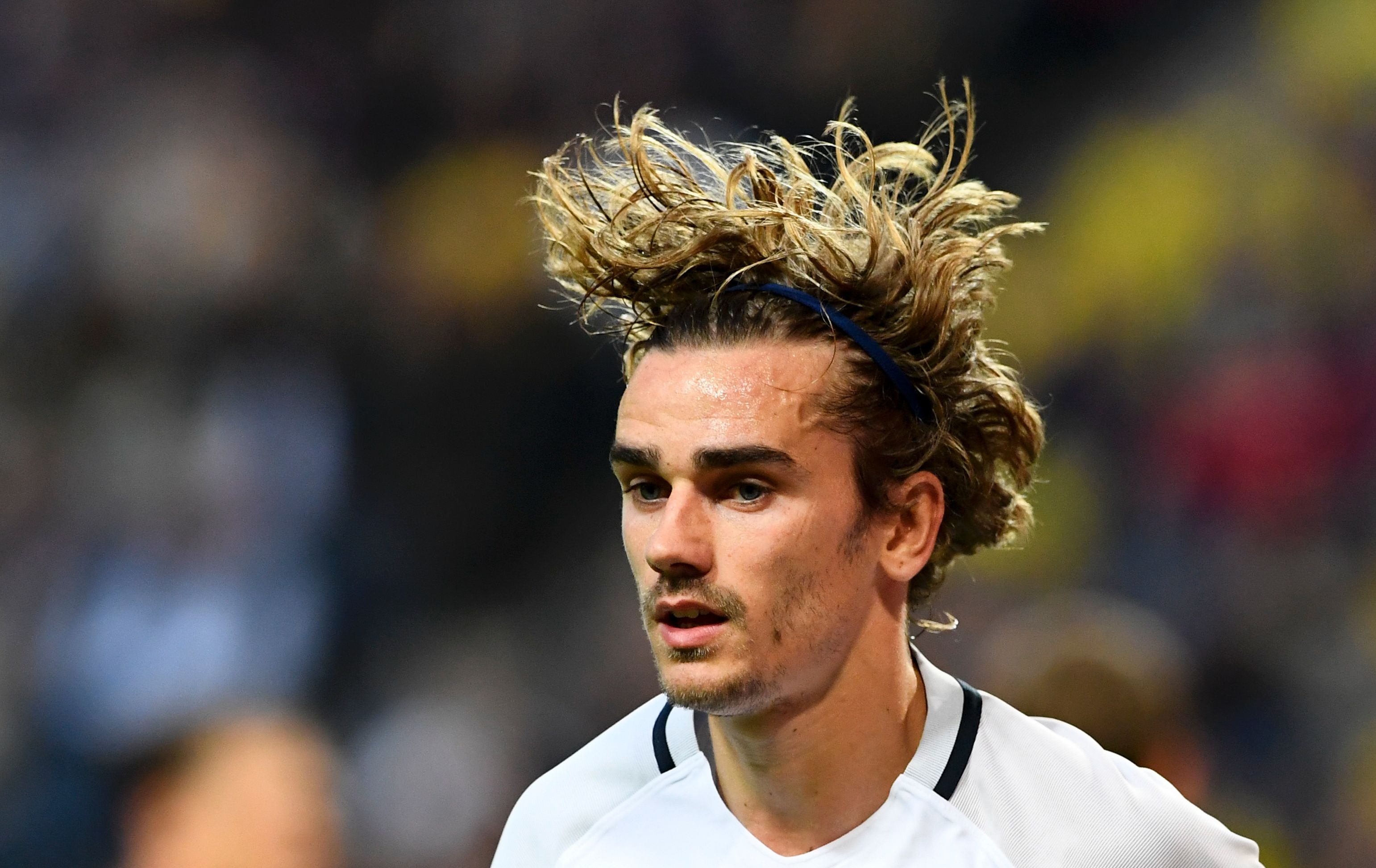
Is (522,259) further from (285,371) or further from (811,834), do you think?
(811,834)

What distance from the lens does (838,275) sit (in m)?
2.10

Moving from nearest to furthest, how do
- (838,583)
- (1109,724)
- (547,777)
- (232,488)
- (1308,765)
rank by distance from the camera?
(838,583)
(547,777)
(1109,724)
(1308,765)
(232,488)

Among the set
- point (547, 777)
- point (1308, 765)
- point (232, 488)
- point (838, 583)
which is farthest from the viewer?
point (232, 488)

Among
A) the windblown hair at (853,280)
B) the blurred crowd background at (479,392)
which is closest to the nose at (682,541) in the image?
the windblown hair at (853,280)

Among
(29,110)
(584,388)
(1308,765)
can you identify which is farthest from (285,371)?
(1308,765)

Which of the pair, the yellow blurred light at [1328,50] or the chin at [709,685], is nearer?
the chin at [709,685]

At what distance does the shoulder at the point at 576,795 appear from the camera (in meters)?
2.27

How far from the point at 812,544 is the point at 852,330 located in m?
0.34

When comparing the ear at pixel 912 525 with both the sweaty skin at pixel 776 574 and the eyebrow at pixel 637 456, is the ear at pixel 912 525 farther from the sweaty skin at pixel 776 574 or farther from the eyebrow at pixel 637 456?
the eyebrow at pixel 637 456

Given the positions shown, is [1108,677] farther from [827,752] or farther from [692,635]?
[692,635]

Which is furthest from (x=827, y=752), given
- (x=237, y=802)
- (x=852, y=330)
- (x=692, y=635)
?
(x=237, y=802)

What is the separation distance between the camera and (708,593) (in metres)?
1.92

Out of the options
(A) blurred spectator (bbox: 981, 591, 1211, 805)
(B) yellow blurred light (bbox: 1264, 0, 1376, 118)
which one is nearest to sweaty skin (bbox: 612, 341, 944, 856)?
(A) blurred spectator (bbox: 981, 591, 1211, 805)

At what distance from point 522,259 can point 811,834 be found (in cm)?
261
